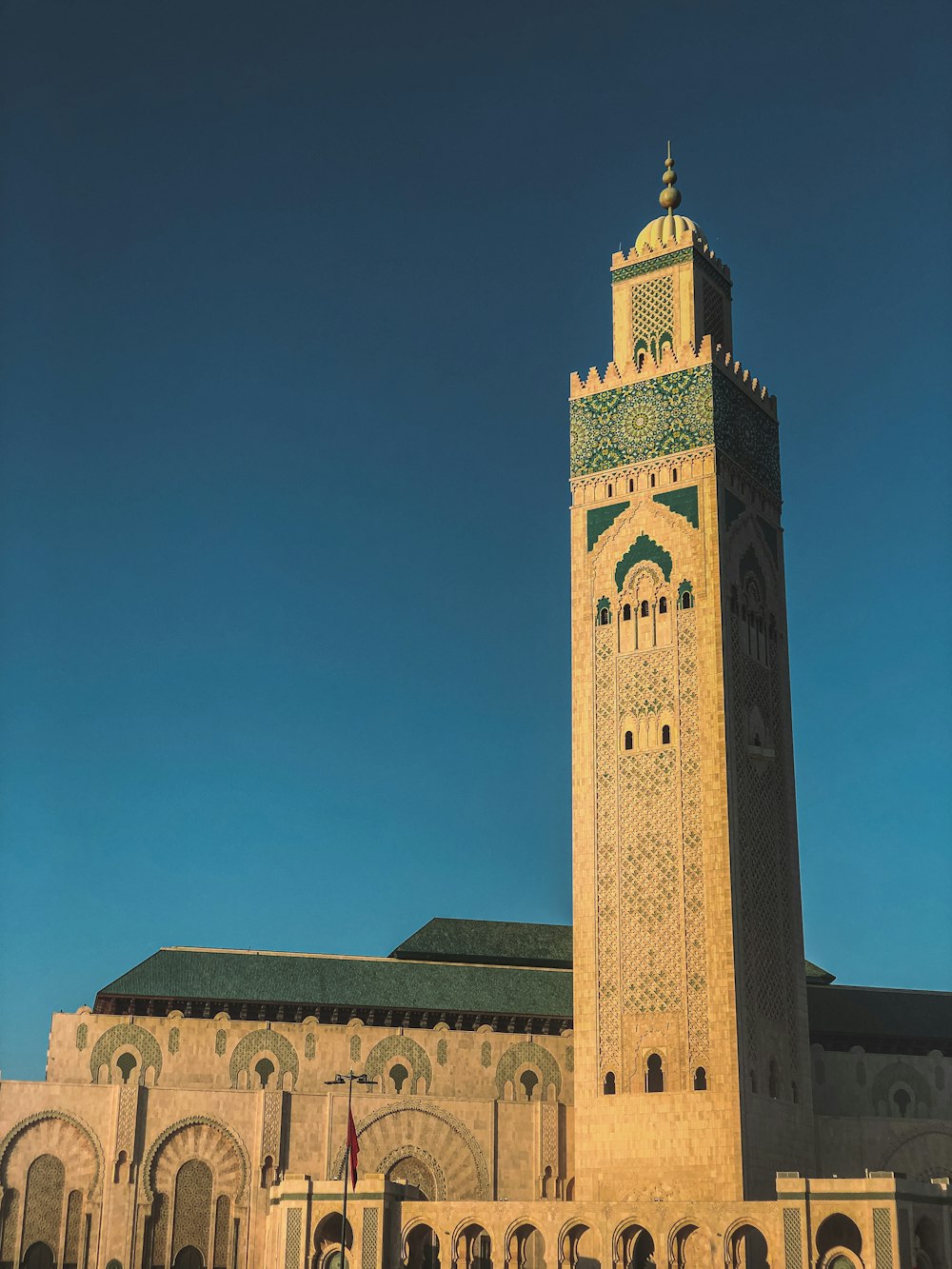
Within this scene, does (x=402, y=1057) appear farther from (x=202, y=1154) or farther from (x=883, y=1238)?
(x=883, y=1238)

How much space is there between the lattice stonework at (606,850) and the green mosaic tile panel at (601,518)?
2.26 meters

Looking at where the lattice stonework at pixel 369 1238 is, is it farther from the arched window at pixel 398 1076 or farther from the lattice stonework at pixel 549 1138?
the lattice stonework at pixel 549 1138

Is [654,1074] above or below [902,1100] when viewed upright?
above

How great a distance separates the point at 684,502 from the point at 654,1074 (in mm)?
12535

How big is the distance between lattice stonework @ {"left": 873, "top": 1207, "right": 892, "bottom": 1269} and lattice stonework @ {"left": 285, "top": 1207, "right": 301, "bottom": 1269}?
1108cm

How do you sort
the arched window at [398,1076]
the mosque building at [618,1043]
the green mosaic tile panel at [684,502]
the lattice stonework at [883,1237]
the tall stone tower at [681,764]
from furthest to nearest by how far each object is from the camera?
the arched window at [398,1076], the green mosaic tile panel at [684,502], the tall stone tower at [681,764], the mosque building at [618,1043], the lattice stonework at [883,1237]

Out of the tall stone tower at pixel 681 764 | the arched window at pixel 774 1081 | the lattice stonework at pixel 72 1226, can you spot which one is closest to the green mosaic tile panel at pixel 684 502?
the tall stone tower at pixel 681 764

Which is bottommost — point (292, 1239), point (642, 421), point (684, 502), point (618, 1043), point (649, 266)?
point (292, 1239)

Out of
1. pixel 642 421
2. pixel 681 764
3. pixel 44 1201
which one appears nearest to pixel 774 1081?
pixel 681 764

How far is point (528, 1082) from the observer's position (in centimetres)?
3756

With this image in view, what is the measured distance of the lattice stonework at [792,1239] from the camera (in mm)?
28891

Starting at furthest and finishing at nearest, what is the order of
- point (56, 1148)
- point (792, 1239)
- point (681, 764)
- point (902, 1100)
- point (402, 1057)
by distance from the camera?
point (902, 1100)
point (402, 1057)
point (56, 1148)
point (681, 764)
point (792, 1239)

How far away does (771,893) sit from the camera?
3456 cm

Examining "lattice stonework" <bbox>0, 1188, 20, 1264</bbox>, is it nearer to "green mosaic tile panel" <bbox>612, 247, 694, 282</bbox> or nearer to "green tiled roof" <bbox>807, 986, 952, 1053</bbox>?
"green tiled roof" <bbox>807, 986, 952, 1053</bbox>
